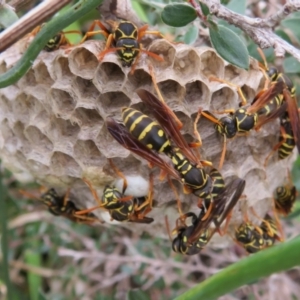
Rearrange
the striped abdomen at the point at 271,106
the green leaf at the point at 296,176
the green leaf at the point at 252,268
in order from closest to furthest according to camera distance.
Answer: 1. the green leaf at the point at 252,268
2. the striped abdomen at the point at 271,106
3. the green leaf at the point at 296,176

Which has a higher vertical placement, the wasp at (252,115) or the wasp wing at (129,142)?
the wasp wing at (129,142)

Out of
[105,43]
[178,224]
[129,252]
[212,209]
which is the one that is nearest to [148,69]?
[105,43]

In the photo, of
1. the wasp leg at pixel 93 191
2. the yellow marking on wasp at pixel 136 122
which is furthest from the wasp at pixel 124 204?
the yellow marking on wasp at pixel 136 122

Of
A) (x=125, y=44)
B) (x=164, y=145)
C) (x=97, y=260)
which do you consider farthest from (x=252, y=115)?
(x=97, y=260)

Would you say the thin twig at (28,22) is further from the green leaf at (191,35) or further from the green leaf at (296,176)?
the green leaf at (296,176)

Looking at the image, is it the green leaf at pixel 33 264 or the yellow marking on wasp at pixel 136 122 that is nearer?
the yellow marking on wasp at pixel 136 122

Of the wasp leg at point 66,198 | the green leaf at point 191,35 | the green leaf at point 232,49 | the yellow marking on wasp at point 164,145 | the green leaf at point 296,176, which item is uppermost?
the green leaf at point 232,49
